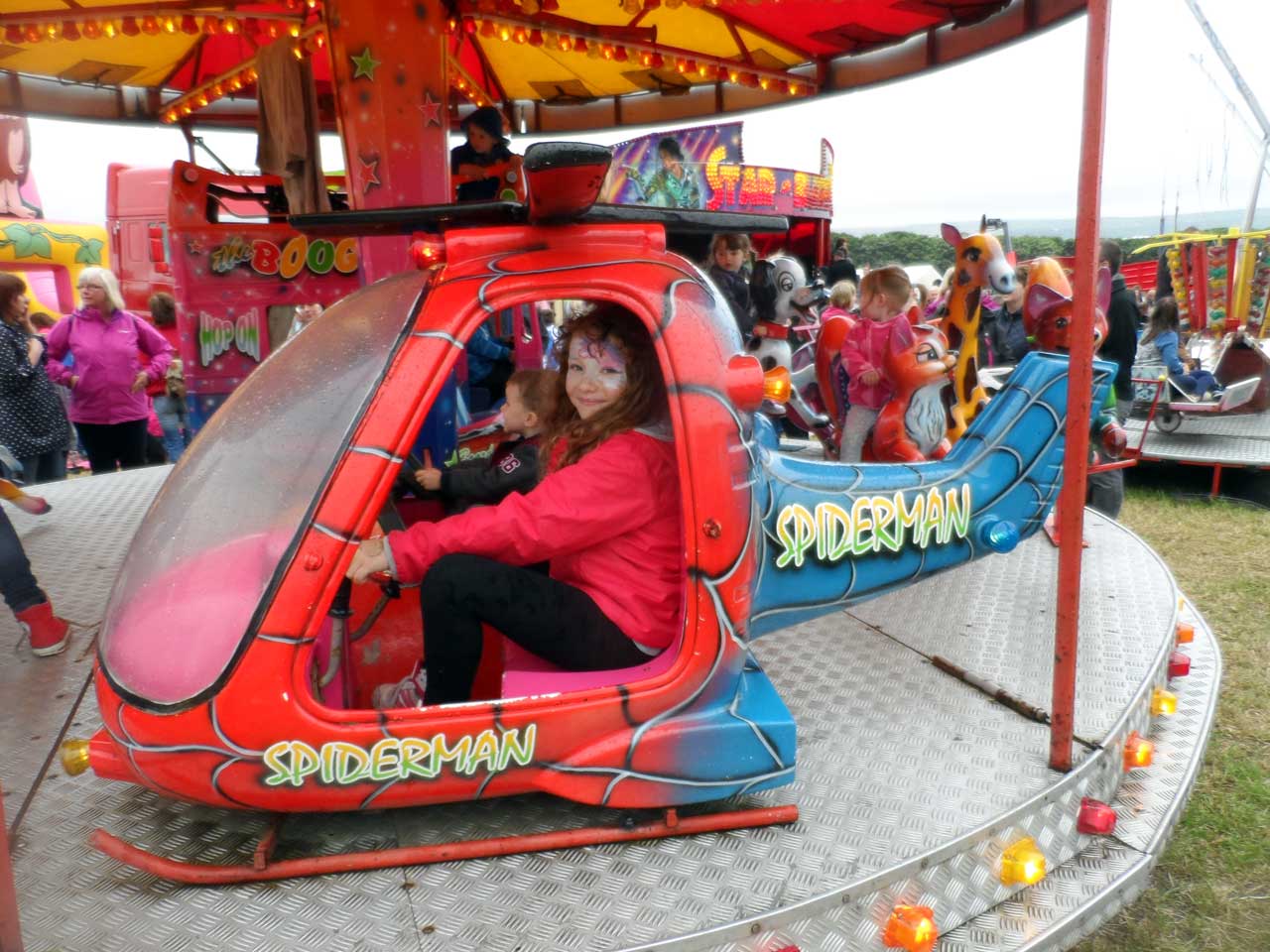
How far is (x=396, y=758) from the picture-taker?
69.6 inches

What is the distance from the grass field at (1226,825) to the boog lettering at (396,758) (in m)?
1.42

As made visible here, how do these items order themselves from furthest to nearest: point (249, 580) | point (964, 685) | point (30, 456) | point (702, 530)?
point (30, 456)
point (964, 685)
point (702, 530)
point (249, 580)

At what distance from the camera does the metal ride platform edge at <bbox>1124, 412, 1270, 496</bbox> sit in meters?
6.49

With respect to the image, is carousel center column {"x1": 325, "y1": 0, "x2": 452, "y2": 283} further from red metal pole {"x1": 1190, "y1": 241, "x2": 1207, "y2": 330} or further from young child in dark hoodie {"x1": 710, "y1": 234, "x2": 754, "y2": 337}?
red metal pole {"x1": 1190, "y1": 241, "x2": 1207, "y2": 330}

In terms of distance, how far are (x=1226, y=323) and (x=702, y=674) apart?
34.7 ft

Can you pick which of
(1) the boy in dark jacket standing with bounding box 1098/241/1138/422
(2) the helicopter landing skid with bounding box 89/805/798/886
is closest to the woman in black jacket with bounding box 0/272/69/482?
(2) the helicopter landing skid with bounding box 89/805/798/886

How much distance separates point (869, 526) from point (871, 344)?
6.81ft

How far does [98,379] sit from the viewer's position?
5.68 metres

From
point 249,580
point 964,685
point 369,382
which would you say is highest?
point 369,382

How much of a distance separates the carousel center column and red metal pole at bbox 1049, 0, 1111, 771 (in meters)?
2.85

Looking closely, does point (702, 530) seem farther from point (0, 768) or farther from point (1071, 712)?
point (0, 768)

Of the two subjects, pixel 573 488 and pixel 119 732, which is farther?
pixel 573 488

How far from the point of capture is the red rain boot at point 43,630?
279 centimetres

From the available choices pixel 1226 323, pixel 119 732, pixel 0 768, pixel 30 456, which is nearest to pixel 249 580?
pixel 119 732
